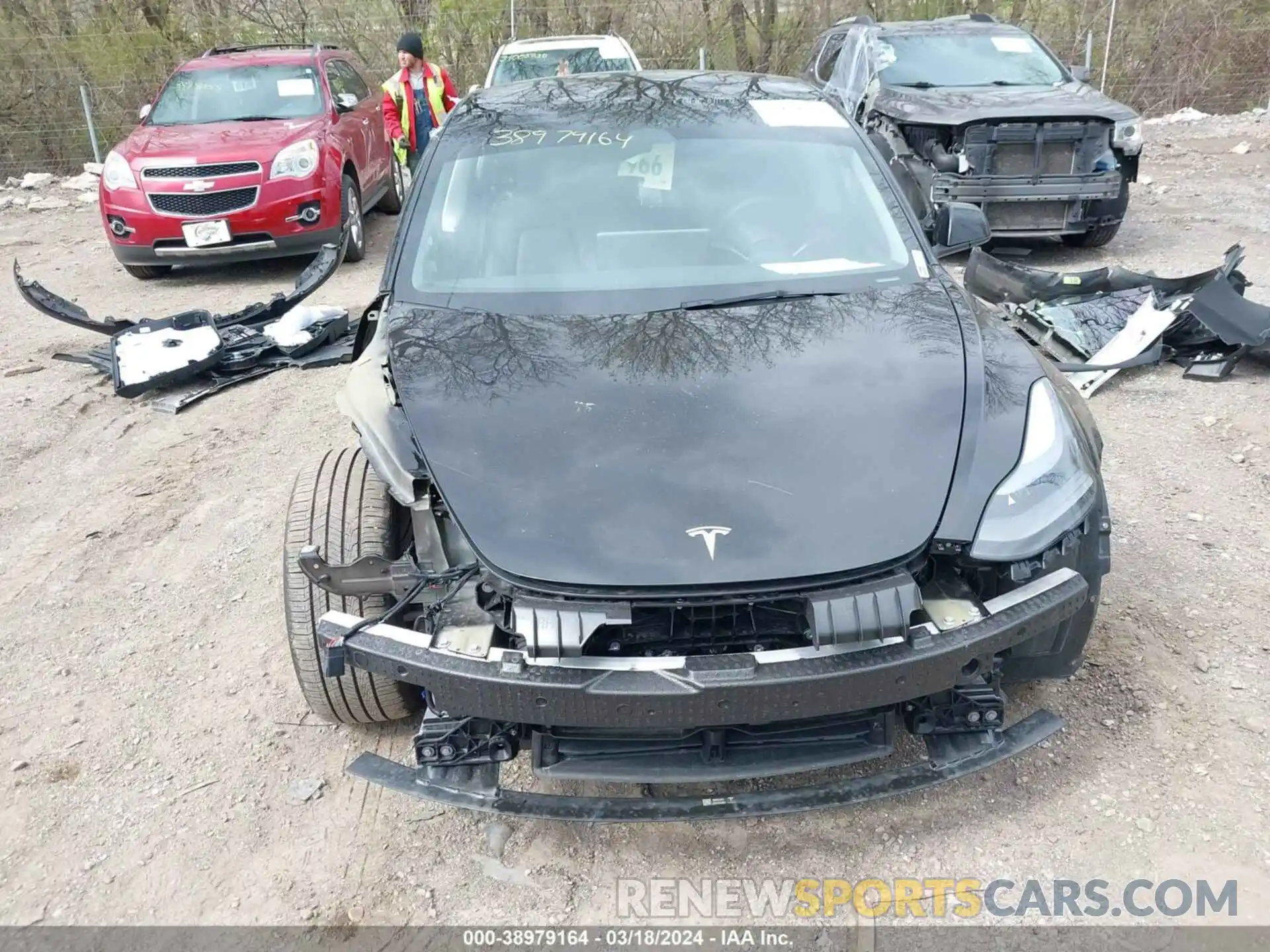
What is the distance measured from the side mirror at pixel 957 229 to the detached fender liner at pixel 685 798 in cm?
187

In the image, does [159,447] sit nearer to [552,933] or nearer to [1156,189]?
[552,933]

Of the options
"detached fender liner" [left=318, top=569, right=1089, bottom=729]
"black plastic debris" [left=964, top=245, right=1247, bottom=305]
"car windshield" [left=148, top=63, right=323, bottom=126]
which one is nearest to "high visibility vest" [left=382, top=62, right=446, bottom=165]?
"car windshield" [left=148, top=63, right=323, bottom=126]

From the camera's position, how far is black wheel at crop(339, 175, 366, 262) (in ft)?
25.8

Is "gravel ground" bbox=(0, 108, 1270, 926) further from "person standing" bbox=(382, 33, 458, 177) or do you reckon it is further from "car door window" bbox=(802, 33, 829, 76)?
"car door window" bbox=(802, 33, 829, 76)

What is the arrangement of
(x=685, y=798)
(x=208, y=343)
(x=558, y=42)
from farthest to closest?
(x=558, y=42), (x=208, y=343), (x=685, y=798)

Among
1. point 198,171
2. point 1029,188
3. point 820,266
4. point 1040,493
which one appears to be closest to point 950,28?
point 1029,188

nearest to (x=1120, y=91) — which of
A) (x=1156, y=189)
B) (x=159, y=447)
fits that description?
(x=1156, y=189)

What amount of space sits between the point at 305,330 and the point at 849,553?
502 centimetres

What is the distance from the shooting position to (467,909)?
221 centimetres

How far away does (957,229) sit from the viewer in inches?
133

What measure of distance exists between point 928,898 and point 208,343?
514 centimetres

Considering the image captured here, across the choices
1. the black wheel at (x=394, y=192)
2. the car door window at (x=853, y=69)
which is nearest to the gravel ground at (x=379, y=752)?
the car door window at (x=853, y=69)

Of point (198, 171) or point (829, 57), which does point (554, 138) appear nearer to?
point (198, 171)

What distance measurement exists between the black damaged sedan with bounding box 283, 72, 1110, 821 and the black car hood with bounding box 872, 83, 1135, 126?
4814 millimetres
